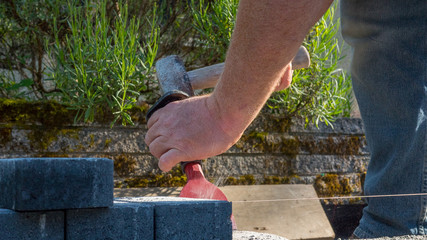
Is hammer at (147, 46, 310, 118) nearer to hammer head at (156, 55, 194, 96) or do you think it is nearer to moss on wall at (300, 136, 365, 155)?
hammer head at (156, 55, 194, 96)

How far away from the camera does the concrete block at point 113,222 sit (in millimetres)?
934

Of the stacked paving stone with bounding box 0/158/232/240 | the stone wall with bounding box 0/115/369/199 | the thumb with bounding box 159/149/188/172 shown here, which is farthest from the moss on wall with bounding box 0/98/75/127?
the stacked paving stone with bounding box 0/158/232/240

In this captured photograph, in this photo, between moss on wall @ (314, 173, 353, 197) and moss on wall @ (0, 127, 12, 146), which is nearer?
moss on wall @ (0, 127, 12, 146)

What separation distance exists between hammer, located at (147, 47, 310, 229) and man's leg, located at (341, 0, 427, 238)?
37 centimetres

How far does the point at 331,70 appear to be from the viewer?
3.00m

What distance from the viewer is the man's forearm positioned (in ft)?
3.54

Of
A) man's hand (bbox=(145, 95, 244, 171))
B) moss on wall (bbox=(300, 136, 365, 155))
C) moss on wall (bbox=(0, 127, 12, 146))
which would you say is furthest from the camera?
moss on wall (bbox=(300, 136, 365, 155))

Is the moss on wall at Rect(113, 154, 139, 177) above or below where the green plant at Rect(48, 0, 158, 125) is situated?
below

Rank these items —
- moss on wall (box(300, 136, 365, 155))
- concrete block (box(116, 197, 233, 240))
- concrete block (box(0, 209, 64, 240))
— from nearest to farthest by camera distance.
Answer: concrete block (box(0, 209, 64, 240))
concrete block (box(116, 197, 233, 240))
moss on wall (box(300, 136, 365, 155))

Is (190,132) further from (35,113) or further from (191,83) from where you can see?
(35,113)

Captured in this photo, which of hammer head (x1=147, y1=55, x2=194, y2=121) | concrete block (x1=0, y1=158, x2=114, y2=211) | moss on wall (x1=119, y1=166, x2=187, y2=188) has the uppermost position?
hammer head (x1=147, y1=55, x2=194, y2=121)

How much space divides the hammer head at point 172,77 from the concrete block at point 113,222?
0.92 m

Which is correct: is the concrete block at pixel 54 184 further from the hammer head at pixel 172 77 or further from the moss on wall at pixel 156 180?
the moss on wall at pixel 156 180

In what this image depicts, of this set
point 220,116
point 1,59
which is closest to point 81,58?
point 1,59
